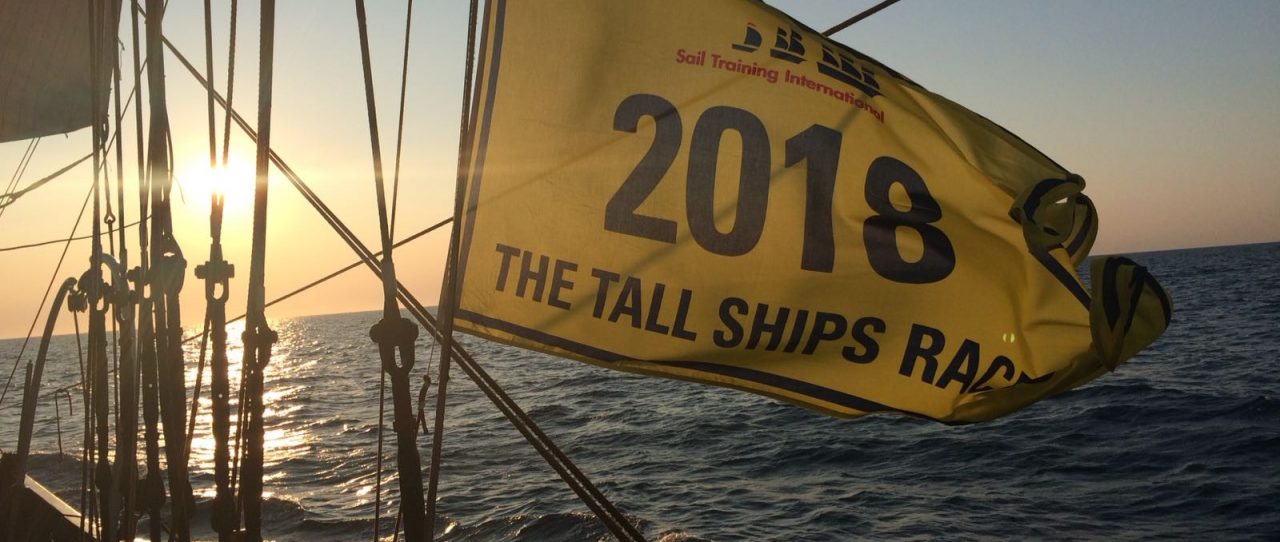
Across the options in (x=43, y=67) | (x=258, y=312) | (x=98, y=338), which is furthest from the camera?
(x=43, y=67)

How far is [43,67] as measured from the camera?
24.6 feet

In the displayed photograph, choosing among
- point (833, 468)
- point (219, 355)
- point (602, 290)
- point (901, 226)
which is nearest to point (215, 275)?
point (219, 355)

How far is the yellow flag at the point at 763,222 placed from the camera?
396 centimetres

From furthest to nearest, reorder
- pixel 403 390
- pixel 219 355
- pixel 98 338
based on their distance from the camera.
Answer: pixel 98 338 → pixel 219 355 → pixel 403 390

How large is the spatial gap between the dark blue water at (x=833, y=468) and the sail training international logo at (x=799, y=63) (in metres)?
10.2

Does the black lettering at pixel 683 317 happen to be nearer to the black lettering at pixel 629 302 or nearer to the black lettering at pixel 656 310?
the black lettering at pixel 656 310

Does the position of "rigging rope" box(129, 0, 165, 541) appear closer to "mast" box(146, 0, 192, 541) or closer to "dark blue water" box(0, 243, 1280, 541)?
"mast" box(146, 0, 192, 541)

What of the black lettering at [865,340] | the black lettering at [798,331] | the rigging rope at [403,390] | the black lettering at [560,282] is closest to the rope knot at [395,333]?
the rigging rope at [403,390]

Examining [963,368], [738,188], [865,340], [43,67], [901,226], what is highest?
[43,67]

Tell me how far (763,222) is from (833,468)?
14984 millimetres

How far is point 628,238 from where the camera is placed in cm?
404

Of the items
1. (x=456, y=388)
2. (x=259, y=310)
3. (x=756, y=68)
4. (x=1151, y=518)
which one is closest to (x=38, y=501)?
(x=259, y=310)

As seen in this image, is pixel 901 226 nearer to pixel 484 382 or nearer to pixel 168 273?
pixel 484 382

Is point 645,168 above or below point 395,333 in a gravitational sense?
above
